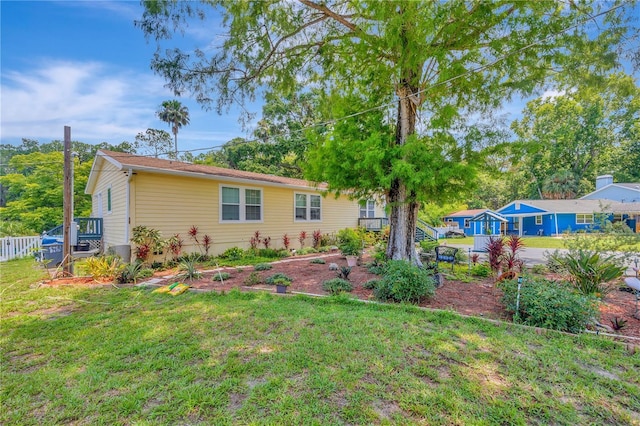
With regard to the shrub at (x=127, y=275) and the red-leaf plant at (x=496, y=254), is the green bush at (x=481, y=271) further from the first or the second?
the shrub at (x=127, y=275)

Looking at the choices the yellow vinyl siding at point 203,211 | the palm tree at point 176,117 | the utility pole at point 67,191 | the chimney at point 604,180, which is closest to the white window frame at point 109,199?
the yellow vinyl siding at point 203,211

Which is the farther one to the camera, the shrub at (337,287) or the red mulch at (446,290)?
the shrub at (337,287)

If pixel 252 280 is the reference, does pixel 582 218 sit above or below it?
above

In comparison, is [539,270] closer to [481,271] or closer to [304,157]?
[481,271]

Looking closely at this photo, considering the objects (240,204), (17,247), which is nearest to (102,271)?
(240,204)

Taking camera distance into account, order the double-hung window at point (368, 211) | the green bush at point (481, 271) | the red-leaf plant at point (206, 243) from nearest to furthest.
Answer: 1. the green bush at point (481, 271)
2. the red-leaf plant at point (206, 243)
3. the double-hung window at point (368, 211)

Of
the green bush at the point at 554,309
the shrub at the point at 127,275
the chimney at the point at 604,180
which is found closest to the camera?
the green bush at the point at 554,309

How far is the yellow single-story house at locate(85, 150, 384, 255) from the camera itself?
9117 millimetres

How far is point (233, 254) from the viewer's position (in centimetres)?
1066

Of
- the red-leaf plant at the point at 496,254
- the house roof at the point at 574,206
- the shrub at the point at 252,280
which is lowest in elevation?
the shrub at the point at 252,280

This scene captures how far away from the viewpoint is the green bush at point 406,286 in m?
5.12

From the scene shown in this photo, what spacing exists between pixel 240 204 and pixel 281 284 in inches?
255

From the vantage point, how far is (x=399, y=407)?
2.33 meters

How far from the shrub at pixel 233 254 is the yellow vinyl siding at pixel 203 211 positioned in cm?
33
